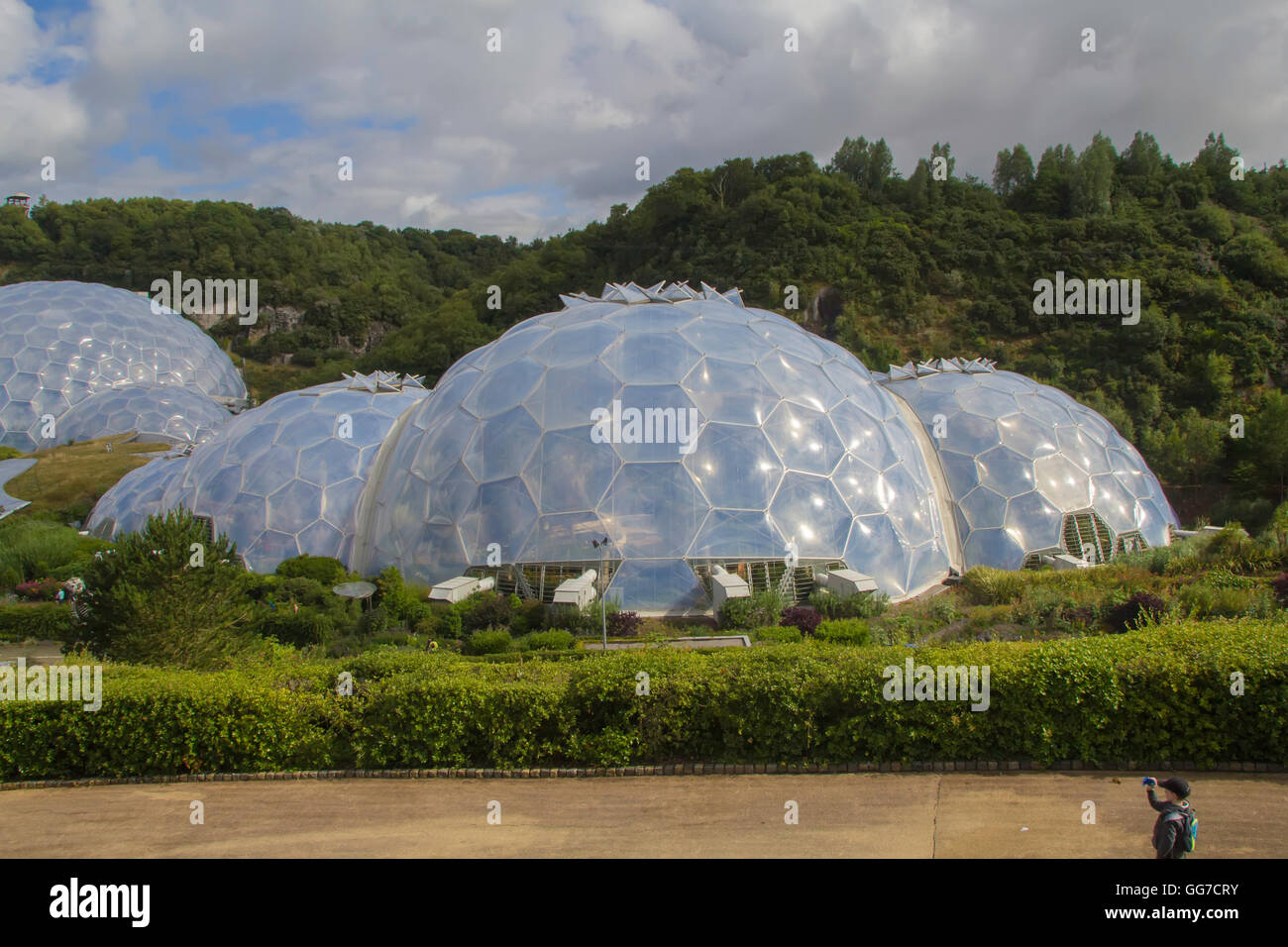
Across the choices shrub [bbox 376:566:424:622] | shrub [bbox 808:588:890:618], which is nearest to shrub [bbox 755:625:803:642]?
shrub [bbox 808:588:890:618]

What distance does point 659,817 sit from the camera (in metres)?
8.21

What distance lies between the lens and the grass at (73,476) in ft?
108

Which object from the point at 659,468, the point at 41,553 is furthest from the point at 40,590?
Result: the point at 659,468

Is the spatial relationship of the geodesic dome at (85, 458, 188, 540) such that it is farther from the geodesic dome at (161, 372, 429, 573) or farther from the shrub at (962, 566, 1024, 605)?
the shrub at (962, 566, 1024, 605)

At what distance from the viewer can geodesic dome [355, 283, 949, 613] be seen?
55.6 ft

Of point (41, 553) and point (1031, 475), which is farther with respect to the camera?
point (41, 553)

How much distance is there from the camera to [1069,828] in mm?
7465

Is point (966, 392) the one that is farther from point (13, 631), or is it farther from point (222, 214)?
point (222, 214)

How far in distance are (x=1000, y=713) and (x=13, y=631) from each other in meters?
21.3

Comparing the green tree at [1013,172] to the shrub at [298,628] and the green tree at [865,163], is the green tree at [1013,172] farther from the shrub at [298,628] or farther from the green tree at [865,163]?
the shrub at [298,628]

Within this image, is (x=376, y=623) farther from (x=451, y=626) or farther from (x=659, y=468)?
(x=659, y=468)

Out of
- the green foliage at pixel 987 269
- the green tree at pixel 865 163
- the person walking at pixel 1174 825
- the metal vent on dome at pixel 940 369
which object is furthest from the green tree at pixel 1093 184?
the person walking at pixel 1174 825

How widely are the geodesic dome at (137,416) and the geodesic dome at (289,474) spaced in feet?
64.0

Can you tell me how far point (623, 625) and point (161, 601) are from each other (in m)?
7.79
